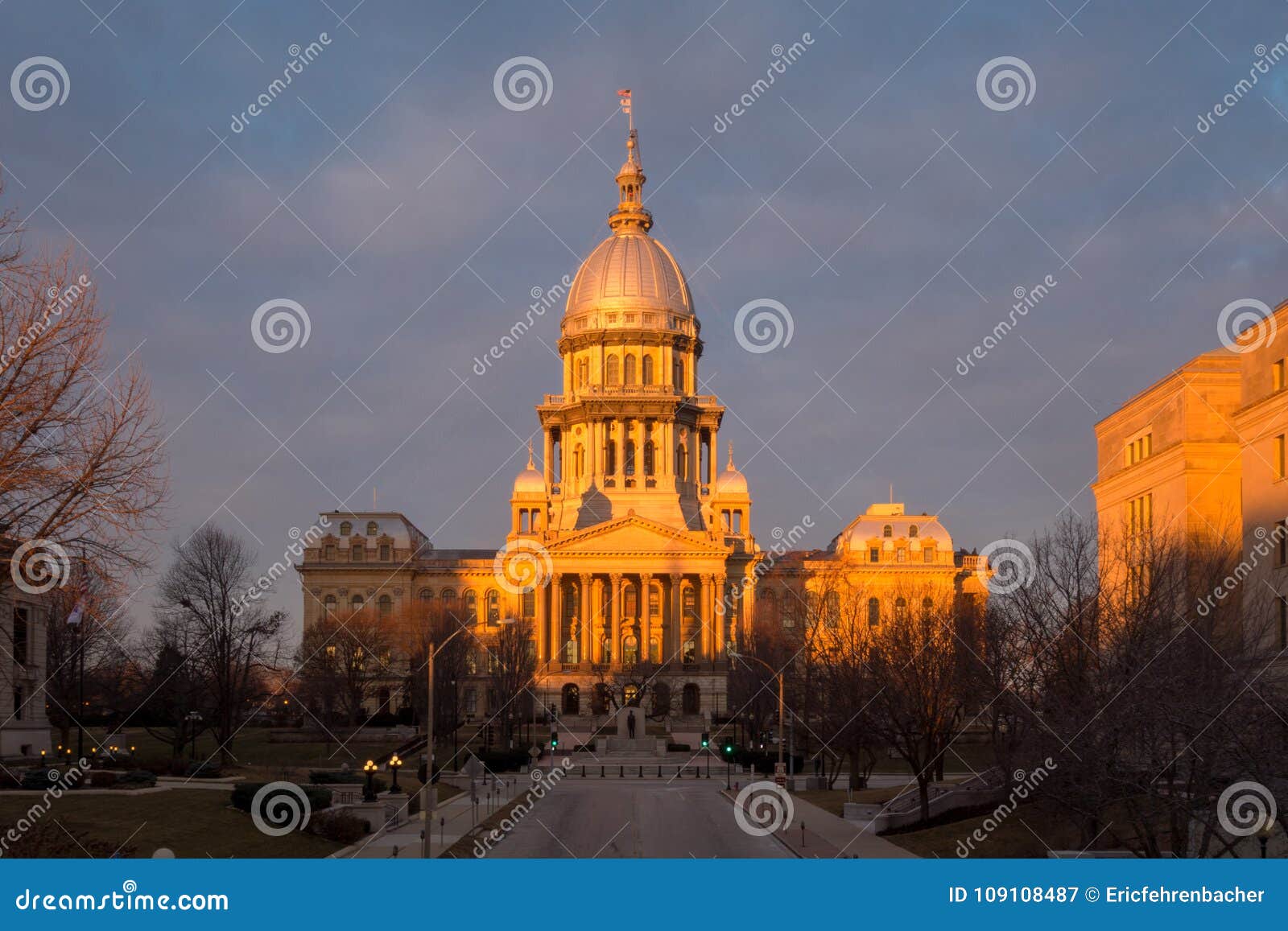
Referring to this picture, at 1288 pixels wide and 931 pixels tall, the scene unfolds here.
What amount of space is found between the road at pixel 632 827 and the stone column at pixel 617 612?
246 feet

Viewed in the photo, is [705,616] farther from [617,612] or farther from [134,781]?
[134,781]

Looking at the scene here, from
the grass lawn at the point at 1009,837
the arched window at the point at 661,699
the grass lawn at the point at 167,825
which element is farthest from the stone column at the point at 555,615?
the grass lawn at the point at 1009,837

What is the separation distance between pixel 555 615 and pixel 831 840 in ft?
334

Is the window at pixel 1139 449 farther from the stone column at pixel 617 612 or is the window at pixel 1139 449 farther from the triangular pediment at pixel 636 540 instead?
the stone column at pixel 617 612

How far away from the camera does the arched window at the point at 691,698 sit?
135375 mm

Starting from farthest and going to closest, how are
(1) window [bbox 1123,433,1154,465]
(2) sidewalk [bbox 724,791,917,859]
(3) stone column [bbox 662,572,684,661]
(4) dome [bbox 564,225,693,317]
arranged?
(4) dome [bbox 564,225,693,317]
(3) stone column [bbox 662,572,684,661]
(1) window [bbox 1123,433,1154,465]
(2) sidewalk [bbox 724,791,917,859]

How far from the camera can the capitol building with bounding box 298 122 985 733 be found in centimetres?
14475

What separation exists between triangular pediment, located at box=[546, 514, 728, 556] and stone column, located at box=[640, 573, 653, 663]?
3.05 m

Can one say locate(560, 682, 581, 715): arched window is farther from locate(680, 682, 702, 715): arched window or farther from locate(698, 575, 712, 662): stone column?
locate(698, 575, 712, 662): stone column

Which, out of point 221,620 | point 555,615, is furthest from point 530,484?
point 221,620

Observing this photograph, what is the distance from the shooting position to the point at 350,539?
159m

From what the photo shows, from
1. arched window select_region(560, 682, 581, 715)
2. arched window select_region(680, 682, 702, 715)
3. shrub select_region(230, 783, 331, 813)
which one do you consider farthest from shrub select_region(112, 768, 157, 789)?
arched window select_region(680, 682, 702, 715)

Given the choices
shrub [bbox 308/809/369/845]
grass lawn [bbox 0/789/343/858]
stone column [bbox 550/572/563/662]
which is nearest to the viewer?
grass lawn [bbox 0/789/343/858]

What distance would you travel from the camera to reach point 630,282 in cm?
16375
